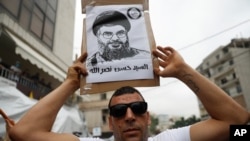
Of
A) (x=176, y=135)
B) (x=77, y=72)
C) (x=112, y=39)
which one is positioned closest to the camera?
(x=176, y=135)

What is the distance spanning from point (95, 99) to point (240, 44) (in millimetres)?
31007

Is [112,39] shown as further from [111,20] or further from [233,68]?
[233,68]

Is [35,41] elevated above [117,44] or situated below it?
above

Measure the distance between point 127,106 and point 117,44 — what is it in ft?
2.25

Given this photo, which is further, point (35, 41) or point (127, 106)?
point (35, 41)

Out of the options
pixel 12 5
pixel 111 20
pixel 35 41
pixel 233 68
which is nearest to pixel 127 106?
pixel 111 20

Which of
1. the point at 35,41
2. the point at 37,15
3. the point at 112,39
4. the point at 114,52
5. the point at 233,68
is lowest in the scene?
the point at 114,52

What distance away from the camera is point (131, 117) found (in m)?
1.88

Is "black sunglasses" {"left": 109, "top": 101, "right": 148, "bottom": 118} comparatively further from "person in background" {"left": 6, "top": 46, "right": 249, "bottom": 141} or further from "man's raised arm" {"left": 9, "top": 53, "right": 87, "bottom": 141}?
"man's raised arm" {"left": 9, "top": 53, "right": 87, "bottom": 141}

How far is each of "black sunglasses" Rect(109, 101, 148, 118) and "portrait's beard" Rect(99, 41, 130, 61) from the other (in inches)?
21.0

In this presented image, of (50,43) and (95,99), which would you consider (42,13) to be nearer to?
(50,43)

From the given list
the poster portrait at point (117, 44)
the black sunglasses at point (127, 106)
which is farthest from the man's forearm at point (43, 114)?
the black sunglasses at point (127, 106)

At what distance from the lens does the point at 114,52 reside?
232 centimetres

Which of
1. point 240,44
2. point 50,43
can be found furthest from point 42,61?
point 240,44
